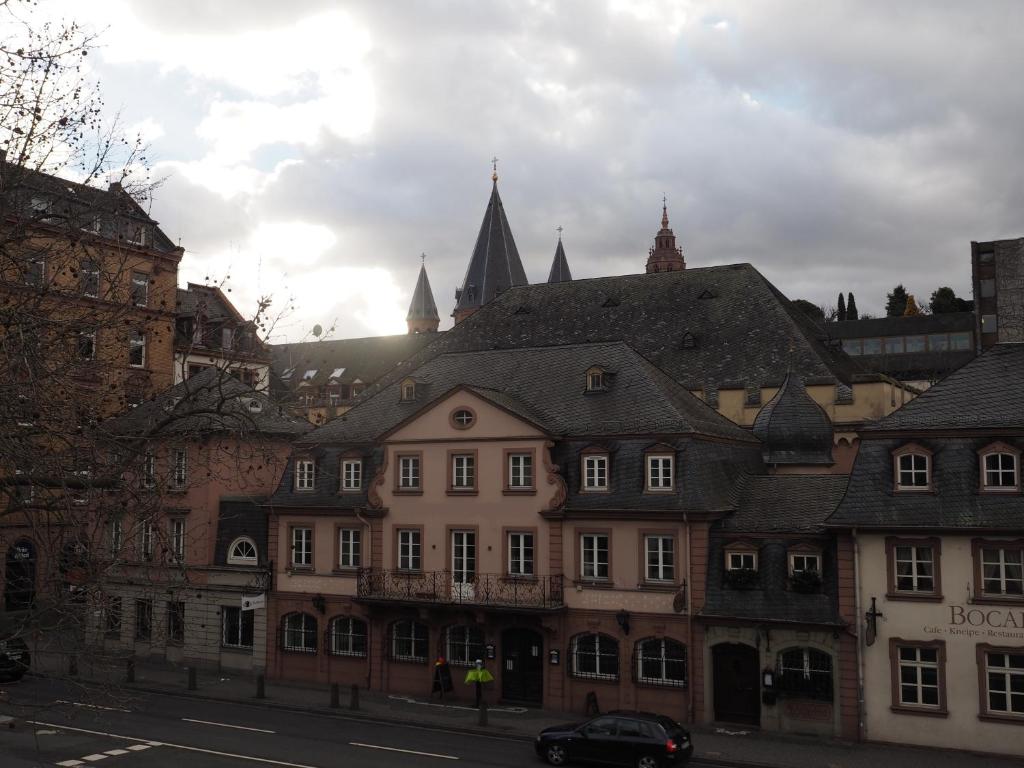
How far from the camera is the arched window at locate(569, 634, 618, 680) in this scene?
3216cm

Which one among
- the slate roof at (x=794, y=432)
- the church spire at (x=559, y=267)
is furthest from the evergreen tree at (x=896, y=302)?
the slate roof at (x=794, y=432)

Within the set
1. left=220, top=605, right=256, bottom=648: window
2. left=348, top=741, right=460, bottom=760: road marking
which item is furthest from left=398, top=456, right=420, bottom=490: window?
left=348, top=741, right=460, bottom=760: road marking

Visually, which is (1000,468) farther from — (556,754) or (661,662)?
(556,754)

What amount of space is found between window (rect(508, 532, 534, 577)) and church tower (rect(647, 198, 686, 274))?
97185mm

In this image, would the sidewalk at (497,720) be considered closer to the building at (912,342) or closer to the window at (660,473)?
the window at (660,473)

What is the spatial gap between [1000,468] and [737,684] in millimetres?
9882

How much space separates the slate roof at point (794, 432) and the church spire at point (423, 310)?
297ft

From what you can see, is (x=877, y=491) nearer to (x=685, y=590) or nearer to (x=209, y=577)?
(x=685, y=590)

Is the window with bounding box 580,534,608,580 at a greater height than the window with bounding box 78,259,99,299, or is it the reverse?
the window with bounding box 78,259,99,299

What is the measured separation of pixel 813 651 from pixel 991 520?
6.21 m

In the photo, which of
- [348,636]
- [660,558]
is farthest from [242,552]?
[660,558]

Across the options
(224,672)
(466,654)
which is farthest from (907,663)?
(224,672)

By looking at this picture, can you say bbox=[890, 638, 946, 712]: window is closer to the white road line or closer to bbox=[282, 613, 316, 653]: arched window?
the white road line

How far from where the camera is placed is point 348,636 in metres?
37.0
